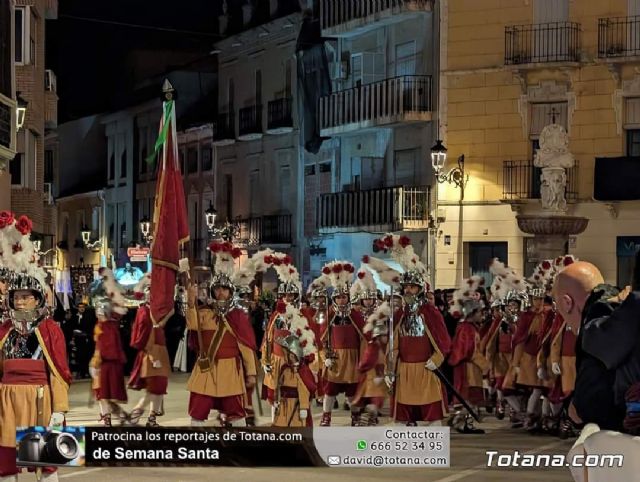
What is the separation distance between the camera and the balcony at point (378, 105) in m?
39.3

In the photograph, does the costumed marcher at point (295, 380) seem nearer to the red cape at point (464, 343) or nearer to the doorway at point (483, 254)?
the red cape at point (464, 343)

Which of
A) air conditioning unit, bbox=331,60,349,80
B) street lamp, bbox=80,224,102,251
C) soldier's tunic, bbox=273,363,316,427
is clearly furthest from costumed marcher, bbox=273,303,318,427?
street lamp, bbox=80,224,102,251

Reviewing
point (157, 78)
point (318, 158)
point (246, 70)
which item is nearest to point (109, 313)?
point (318, 158)

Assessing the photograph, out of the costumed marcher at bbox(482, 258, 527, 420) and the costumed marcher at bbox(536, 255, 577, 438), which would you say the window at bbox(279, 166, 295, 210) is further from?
the costumed marcher at bbox(536, 255, 577, 438)

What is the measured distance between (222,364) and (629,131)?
2016 centimetres

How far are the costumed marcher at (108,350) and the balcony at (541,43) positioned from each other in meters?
18.4

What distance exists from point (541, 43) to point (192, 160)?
24.7m

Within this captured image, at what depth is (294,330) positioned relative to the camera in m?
17.4

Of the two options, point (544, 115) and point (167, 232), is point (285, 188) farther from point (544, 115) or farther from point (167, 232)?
point (167, 232)

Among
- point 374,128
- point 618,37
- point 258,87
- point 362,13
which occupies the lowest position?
point 374,128

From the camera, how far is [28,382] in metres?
12.6

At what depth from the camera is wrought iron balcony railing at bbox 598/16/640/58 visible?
35.1 meters

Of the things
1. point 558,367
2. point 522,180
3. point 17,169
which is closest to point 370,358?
point 558,367

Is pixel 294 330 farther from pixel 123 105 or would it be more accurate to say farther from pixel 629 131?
pixel 123 105
